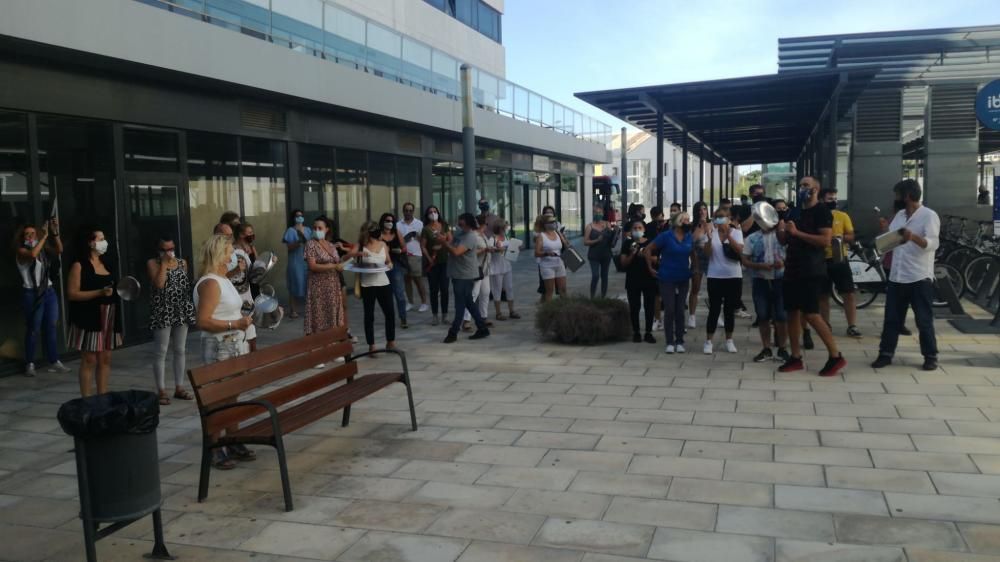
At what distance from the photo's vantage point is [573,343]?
10336 mm

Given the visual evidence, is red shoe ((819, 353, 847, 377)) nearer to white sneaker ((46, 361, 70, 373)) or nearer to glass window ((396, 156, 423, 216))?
white sneaker ((46, 361, 70, 373))

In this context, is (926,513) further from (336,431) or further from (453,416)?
(336,431)

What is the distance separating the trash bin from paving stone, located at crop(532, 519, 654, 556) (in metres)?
1.93

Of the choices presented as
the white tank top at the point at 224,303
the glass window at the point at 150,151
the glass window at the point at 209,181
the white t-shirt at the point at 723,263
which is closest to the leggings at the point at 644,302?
the white t-shirt at the point at 723,263

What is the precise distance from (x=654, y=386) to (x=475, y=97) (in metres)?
15.3

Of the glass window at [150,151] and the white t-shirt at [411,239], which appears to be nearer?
the glass window at [150,151]

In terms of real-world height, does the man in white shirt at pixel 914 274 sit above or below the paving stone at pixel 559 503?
above

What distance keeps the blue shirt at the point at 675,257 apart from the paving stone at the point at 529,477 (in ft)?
14.4

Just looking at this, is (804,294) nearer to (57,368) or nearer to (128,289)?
(128,289)

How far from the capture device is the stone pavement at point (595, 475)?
4207 mm

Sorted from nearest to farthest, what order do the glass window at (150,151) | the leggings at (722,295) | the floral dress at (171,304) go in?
the floral dress at (171,304)
the leggings at (722,295)
the glass window at (150,151)

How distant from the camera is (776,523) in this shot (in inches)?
171

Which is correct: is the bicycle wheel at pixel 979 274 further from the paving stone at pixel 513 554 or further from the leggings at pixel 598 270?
the paving stone at pixel 513 554

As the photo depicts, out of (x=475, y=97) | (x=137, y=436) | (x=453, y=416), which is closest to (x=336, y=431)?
(x=453, y=416)
